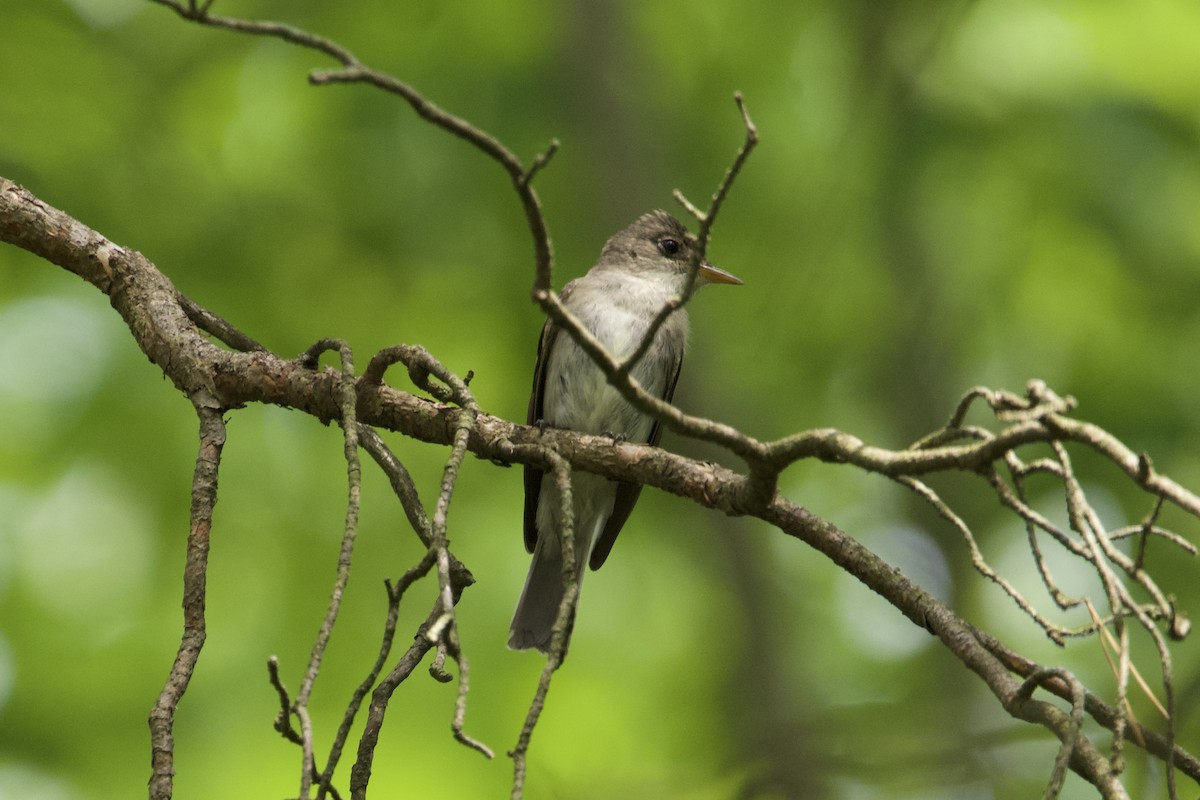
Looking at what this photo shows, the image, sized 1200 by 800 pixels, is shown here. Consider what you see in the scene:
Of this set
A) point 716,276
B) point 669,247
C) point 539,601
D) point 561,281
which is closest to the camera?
point 539,601

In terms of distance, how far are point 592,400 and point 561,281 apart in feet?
5.37

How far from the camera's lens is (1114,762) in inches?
87.6

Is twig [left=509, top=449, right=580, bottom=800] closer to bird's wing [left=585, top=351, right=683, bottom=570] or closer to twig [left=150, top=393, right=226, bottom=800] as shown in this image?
twig [left=150, top=393, right=226, bottom=800]

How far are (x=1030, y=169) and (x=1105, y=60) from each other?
677mm

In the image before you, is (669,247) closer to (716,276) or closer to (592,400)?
(716,276)

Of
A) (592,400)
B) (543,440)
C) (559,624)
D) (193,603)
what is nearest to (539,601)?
(592,400)

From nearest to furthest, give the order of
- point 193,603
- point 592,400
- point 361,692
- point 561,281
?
point 361,692 → point 193,603 → point 592,400 → point 561,281

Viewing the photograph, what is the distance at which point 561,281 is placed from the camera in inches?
300

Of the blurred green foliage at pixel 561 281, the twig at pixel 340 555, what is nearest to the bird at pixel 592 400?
the blurred green foliage at pixel 561 281

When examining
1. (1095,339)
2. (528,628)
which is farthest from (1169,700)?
(1095,339)

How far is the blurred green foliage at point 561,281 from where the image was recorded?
621 cm

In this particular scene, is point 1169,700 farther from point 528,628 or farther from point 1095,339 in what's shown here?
point 1095,339

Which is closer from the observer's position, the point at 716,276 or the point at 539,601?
the point at 539,601

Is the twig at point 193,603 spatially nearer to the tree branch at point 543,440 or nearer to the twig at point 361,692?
the tree branch at point 543,440
